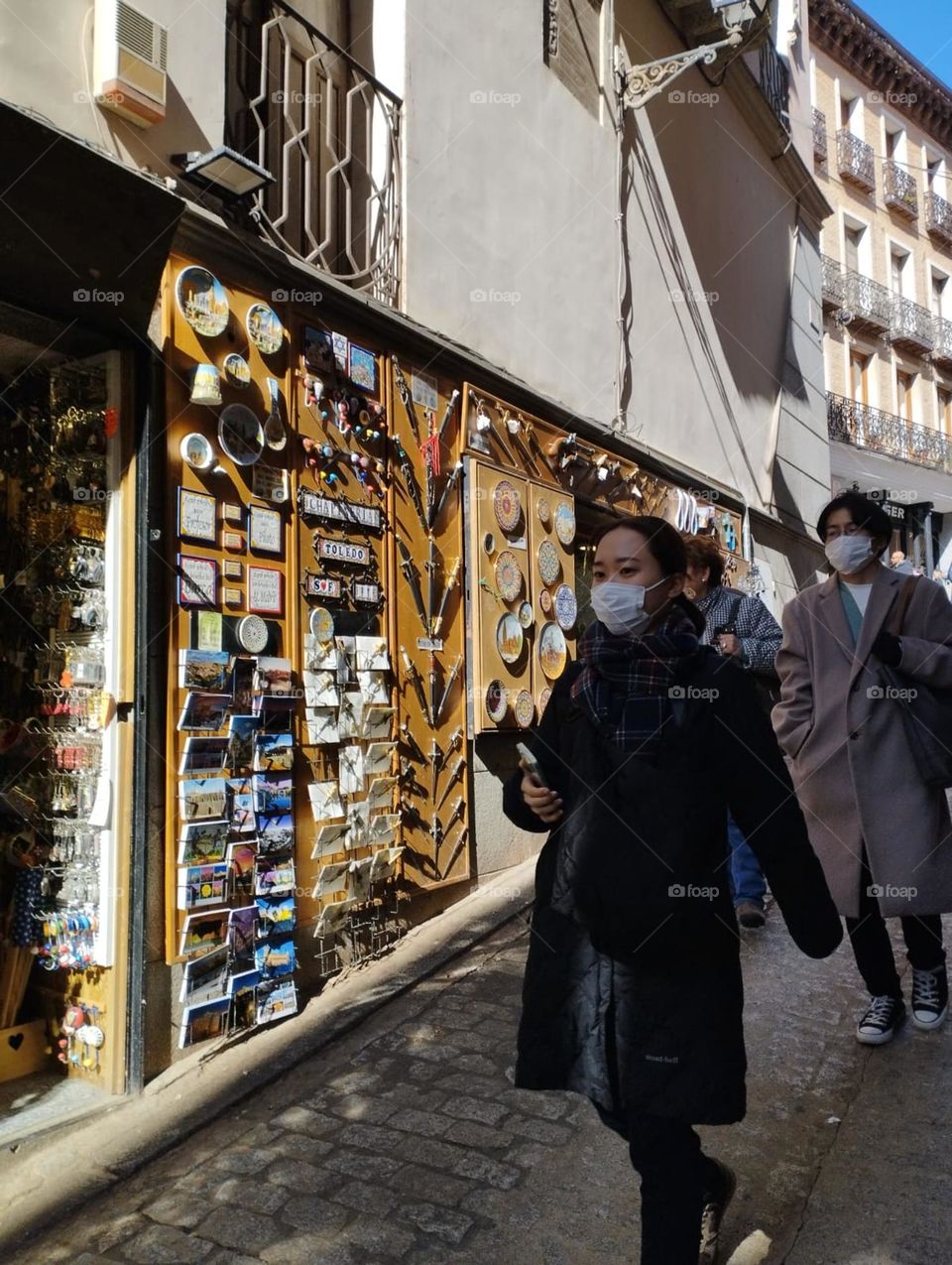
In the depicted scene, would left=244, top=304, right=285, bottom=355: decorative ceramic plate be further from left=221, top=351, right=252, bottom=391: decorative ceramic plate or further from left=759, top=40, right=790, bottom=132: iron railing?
left=759, top=40, right=790, bottom=132: iron railing

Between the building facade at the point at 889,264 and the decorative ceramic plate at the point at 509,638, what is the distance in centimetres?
1474

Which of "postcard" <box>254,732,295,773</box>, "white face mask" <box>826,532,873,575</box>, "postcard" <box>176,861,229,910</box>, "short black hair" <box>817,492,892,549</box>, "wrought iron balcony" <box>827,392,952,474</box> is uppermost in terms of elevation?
"wrought iron balcony" <box>827,392,952,474</box>

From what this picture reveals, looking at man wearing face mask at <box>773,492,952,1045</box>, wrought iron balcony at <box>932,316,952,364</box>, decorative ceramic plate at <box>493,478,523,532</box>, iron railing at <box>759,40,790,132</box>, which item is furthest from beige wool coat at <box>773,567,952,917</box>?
wrought iron balcony at <box>932,316,952,364</box>

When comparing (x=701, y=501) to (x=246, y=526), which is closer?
(x=246, y=526)

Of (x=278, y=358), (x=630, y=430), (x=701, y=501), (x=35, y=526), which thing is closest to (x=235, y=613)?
(x=35, y=526)

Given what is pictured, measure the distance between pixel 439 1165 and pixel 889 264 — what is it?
25.1 metres

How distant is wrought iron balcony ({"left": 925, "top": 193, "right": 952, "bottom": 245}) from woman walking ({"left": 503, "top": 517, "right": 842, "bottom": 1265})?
2737 centimetres

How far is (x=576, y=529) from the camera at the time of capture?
7566mm

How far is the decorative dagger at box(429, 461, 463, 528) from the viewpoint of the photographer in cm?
558

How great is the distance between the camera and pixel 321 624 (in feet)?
15.3

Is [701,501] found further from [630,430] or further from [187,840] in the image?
[187,840]

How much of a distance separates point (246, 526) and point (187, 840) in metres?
1.30

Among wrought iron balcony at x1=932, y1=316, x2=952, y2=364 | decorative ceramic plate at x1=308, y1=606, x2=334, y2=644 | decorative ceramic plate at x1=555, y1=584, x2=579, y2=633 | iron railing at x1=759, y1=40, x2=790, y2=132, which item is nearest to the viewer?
decorative ceramic plate at x1=308, y1=606, x2=334, y2=644

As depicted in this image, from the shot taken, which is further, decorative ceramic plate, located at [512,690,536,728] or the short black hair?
decorative ceramic plate, located at [512,690,536,728]
